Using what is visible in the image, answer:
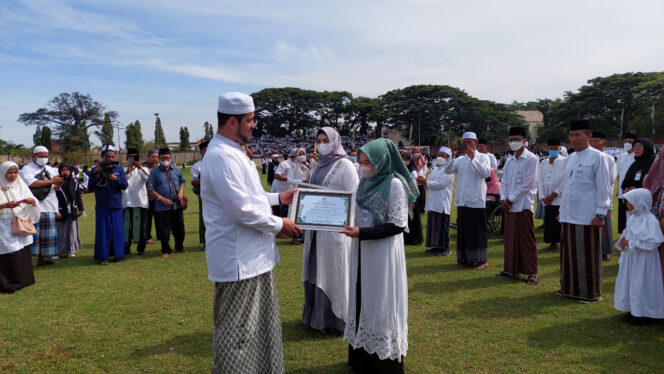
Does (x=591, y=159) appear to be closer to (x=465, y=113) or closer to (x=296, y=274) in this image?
(x=296, y=274)

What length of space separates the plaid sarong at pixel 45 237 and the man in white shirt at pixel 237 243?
20.8ft

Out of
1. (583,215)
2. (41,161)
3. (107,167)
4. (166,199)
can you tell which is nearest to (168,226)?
(166,199)

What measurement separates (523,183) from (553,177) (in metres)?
2.58

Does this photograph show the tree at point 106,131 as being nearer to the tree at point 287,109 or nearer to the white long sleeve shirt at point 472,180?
the tree at point 287,109

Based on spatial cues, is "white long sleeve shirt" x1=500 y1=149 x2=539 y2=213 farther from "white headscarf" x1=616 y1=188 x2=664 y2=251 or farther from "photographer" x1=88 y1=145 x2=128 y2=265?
"photographer" x1=88 y1=145 x2=128 y2=265

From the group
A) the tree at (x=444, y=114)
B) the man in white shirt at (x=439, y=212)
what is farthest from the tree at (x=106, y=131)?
the man in white shirt at (x=439, y=212)

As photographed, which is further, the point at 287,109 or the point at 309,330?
the point at 287,109

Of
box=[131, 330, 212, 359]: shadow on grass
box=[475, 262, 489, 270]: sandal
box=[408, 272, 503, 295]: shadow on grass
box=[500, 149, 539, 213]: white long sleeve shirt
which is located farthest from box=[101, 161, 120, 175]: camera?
box=[500, 149, 539, 213]: white long sleeve shirt

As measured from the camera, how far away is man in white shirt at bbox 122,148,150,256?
7859 mm

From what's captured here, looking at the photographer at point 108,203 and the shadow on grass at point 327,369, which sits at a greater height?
the photographer at point 108,203

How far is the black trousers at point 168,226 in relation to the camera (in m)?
7.71

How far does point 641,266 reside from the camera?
422cm

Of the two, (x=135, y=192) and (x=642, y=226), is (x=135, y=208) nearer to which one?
(x=135, y=192)

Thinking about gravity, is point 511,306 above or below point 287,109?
below
